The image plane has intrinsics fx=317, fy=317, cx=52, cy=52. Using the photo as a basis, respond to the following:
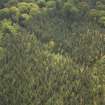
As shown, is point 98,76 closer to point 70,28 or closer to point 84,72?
point 84,72

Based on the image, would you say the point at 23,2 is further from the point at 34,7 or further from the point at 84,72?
the point at 84,72

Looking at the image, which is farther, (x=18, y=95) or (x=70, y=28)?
(x=70, y=28)

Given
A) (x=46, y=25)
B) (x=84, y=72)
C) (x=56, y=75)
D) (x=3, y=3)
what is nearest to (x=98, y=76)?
(x=84, y=72)

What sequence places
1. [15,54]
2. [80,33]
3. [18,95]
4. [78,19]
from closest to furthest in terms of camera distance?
[18,95] < [15,54] < [80,33] < [78,19]

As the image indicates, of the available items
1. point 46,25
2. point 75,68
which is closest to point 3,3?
point 46,25

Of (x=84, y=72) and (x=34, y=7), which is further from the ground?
(x=34, y=7)

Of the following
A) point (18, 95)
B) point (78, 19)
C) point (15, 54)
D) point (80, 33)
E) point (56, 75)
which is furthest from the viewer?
point (78, 19)
